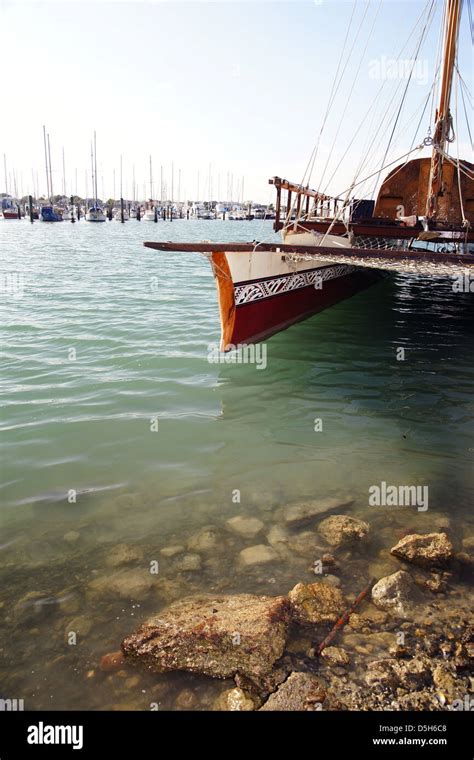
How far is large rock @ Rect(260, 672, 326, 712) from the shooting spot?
2725mm

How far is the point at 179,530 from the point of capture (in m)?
4.50

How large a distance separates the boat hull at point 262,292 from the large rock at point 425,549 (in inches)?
232

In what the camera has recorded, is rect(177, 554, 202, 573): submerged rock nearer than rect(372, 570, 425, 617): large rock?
No

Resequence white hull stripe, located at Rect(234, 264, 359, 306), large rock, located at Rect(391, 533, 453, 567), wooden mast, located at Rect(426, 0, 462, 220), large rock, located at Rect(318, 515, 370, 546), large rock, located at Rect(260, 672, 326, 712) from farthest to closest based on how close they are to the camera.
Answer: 1. wooden mast, located at Rect(426, 0, 462, 220)
2. white hull stripe, located at Rect(234, 264, 359, 306)
3. large rock, located at Rect(318, 515, 370, 546)
4. large rock, located at Rect(391, 533, 453, 567)
5. large rock, located at Rect(260, 672, 326, 712)

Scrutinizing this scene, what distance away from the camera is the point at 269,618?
323cm

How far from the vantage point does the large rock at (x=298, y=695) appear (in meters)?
2.72

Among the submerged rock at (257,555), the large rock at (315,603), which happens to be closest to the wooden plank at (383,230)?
the submerged rock at (257,555)

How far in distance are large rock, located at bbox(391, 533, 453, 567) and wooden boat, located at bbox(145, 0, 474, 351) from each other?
497 cm

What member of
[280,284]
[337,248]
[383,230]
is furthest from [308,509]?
[383,230]

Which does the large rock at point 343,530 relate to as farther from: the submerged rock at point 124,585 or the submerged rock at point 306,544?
the submerged rock at point 124,585

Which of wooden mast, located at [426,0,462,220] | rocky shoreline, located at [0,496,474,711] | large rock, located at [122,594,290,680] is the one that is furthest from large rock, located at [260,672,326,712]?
wooden mast, located at [426,0,462,220]

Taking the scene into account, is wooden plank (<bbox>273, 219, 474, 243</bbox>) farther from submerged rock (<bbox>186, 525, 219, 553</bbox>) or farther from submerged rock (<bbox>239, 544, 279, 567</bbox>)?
submerged rock (<bbox>239, 544, 279, 567</bbox>)

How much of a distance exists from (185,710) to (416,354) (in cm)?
878
